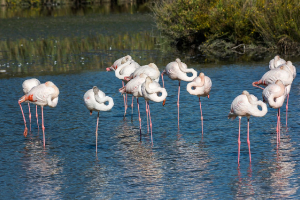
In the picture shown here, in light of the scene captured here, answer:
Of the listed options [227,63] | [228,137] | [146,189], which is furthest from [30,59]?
[146,189]

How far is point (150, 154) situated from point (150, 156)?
119 millimetres

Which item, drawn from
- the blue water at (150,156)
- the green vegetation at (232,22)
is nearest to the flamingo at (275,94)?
the blue water at (150,156)

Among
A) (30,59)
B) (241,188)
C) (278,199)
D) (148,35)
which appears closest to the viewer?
(278,199)

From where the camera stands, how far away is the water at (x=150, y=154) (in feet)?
22.1

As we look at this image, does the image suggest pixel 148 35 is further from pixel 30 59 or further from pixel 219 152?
pixel 219 152

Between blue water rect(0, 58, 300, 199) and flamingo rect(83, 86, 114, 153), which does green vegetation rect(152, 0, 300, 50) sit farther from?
flamingo rect(83, 86, 114, 153)

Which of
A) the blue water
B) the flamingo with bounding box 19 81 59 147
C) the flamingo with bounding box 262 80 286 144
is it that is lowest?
the blue water

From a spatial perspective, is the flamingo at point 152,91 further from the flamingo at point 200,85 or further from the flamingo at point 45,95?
the flamingo at point 45,95

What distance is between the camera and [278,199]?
20.5 ft

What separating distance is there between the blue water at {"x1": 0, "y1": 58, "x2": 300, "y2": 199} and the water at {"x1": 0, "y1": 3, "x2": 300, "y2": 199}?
0.01 m

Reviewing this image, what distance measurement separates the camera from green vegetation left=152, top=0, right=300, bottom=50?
19.7m

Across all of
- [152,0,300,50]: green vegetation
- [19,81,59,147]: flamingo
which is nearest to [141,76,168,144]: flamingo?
[19,81,59,147]: flamingo

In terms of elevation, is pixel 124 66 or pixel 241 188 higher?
pixel 124 66

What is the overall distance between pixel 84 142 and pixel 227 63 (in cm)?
1012
